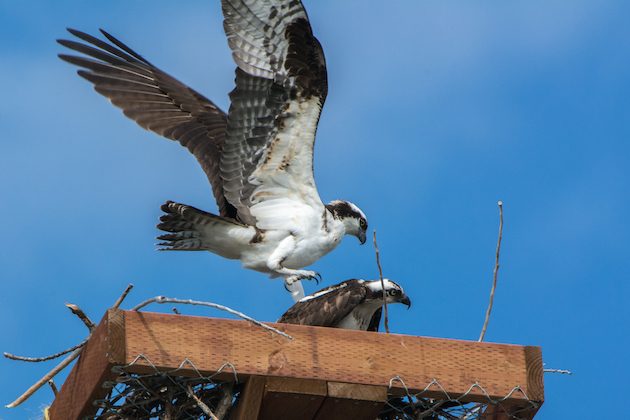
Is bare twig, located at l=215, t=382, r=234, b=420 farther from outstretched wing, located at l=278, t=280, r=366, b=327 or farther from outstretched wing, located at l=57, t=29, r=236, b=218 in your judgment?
outstretched wing, located at l=57, t=29, r=236, b=218

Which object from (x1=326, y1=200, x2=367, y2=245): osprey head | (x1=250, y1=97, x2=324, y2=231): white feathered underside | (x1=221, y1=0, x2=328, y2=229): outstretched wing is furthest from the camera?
(x1=326, y1=200, x2=367, y2=245): osprey head

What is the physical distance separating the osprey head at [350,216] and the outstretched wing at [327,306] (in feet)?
4.12

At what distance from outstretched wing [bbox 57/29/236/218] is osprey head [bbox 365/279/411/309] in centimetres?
201

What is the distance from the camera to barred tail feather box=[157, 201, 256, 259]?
23.5ft

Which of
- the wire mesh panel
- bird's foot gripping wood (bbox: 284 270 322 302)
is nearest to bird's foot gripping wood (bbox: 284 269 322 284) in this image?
bird's foot gripping wood (bbox: 284 270 322 302)

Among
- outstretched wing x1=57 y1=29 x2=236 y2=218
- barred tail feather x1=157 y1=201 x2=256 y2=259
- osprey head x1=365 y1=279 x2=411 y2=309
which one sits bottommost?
osprey head x1=365 y1=279 x2=411 y2=309

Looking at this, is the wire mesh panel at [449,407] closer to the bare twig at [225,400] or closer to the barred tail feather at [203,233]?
the bare twig at [225,400]

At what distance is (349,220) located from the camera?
24.5 feet

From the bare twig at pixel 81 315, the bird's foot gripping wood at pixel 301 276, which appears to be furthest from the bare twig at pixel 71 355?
the bird's foot gripping wood at pixel 301 276

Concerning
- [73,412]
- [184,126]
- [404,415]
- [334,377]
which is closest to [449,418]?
[404,415]

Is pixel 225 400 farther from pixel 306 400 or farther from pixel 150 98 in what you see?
pixel 150 98

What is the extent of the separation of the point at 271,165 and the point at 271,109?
14.1 inches

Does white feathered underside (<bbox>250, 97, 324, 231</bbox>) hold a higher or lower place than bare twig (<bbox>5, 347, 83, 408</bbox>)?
higher

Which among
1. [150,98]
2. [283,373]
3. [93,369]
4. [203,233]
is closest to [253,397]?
[283,373]
